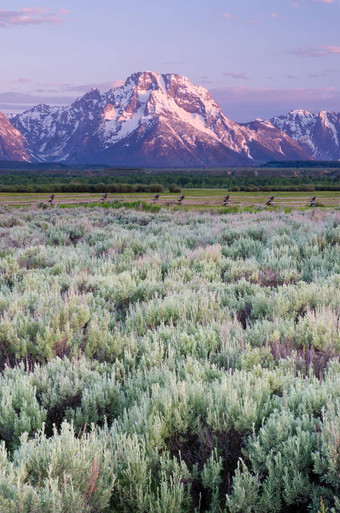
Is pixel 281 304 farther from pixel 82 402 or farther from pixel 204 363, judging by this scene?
pixel 82 402

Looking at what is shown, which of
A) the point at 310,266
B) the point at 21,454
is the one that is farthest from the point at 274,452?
the point at 310,266

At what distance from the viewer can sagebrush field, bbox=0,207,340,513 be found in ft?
8.04

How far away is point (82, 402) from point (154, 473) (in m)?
0.80

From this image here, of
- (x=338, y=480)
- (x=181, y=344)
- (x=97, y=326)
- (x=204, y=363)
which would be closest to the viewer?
(x=338, y=480)

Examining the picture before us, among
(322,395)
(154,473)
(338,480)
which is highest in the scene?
(322,395)

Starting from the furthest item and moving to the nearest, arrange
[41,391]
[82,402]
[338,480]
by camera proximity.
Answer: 1. [41,391]
2. [82,402]
3. [338,480]

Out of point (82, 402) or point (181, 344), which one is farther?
point (181, 344)

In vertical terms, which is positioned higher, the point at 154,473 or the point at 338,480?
the point at 338,480

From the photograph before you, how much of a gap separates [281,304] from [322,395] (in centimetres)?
219

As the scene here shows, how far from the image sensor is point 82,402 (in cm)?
329

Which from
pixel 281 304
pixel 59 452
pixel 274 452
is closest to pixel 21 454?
pixel 59 452

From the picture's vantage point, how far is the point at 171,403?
2.94 m

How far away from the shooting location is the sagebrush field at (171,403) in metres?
2.45

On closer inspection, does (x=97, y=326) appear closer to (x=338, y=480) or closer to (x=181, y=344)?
(x=181, y=344)
